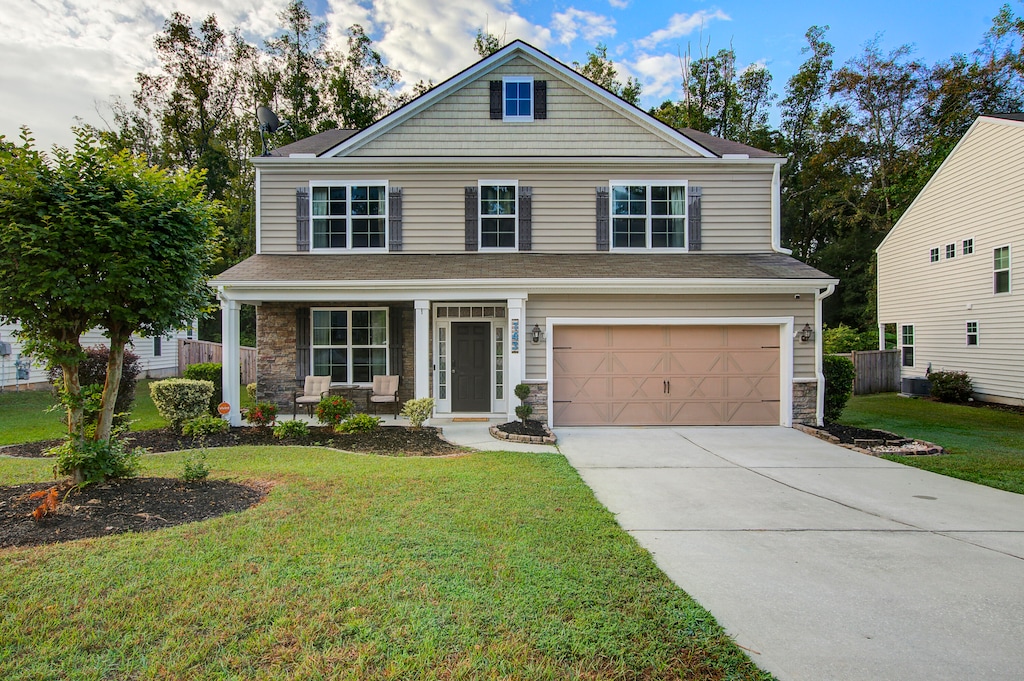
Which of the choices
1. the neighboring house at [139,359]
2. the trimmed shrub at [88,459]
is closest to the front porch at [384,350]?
the neighboring house at [139,359]

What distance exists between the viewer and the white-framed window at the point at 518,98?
11.5 metres

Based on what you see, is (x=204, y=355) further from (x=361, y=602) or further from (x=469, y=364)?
(x=361, y=602)

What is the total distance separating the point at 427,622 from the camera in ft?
9.23

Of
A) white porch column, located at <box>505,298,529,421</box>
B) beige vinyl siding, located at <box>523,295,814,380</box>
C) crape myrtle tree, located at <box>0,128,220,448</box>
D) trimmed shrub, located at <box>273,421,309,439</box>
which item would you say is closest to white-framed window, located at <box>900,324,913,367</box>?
beige vinyl siding, located at <box>523,295,814,380</box>

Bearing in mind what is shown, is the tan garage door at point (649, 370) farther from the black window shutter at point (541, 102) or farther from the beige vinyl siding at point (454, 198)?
the black window shutter at point (541, 102)

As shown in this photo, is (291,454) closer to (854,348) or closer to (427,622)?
(427,622)

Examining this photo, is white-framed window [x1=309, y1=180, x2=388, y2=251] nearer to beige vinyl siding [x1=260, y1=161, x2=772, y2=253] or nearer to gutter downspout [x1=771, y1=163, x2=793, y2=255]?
beige vinyl siding [x1=260, y1=161, x2=772, y2=253]

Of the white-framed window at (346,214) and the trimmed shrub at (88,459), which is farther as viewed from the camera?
the white-framed window at (346,214)

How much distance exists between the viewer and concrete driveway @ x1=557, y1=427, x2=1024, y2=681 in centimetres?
276

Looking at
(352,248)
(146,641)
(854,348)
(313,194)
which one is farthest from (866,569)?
(854,348)

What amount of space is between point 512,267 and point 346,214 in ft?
13.1

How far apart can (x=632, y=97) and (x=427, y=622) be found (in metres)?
25.3

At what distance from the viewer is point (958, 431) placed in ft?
34.5

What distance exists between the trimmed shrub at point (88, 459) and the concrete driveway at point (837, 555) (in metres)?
Result: 4.80
